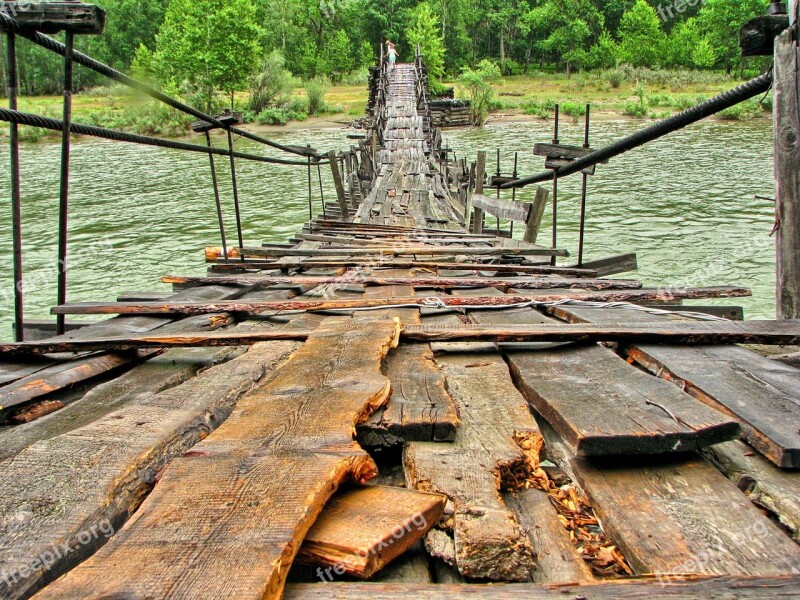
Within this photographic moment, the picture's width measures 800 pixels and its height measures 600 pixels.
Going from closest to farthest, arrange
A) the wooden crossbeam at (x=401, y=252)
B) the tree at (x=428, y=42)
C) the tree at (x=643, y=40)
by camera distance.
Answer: the wooden crossbeam at (x=401, y=252) < the tree at (x=428, y=42) < the tree at (x=643, y=40)

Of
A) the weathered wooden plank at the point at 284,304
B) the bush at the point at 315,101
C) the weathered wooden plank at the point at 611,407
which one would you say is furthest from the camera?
the bush at the point at 315,101

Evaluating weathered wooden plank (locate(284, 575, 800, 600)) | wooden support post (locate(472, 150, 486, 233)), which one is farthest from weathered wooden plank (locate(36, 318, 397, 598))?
wooden support post (locate(472, 150, 486, 233))

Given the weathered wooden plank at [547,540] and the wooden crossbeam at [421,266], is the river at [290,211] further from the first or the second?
the weathered wooden plank at [547,540]

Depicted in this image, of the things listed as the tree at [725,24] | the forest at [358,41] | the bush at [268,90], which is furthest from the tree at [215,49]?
the tree at [725,24]

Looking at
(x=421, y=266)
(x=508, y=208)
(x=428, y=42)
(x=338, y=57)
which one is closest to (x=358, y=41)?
(x=338, y=57)

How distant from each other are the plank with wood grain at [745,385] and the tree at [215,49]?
4161cm

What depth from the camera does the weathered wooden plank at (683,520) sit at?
114 centimetres

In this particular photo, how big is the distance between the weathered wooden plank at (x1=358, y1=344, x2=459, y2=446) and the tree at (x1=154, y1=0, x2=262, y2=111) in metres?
41.5

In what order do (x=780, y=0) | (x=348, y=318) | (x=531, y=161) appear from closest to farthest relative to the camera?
(x=780, y=0)
(x=348, y=318)
(x=531, y=161)

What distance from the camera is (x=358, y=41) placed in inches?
2266

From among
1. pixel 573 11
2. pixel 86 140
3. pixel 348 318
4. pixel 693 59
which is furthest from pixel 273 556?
pixel 573 11

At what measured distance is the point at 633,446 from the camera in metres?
1.42

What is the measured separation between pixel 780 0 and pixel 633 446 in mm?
2070

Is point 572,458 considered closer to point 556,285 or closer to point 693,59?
→ point 556,285
